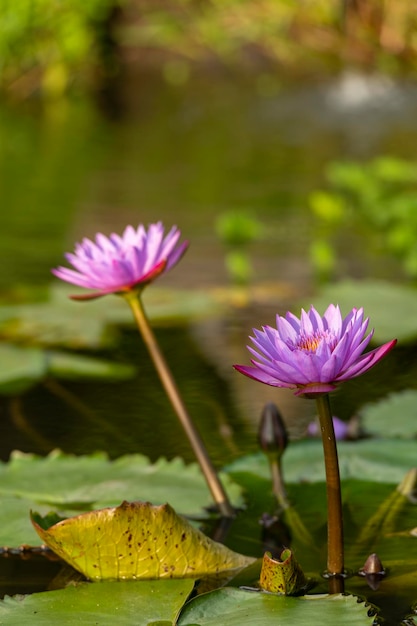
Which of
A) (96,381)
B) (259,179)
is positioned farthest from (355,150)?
(96,381)

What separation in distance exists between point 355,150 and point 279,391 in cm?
262

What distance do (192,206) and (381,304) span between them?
1.31 metres

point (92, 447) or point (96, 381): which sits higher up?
point (96, 381)

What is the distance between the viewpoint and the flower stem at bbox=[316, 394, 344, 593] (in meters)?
0.81

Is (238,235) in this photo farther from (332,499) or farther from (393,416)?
(332,499)

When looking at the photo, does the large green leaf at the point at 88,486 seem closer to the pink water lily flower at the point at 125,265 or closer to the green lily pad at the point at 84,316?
the pink water lily flower at the point at 125,265

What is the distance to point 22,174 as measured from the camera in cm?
371

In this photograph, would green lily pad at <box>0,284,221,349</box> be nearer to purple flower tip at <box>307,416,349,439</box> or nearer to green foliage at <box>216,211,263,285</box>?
green foliage at <box>216,211,263,285</box>

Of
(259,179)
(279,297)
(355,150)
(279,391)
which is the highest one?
(355,150)

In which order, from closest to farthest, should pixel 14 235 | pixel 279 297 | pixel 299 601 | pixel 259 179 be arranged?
pixel 299 601
pixel 279 297
pixel 14 235
pixel 259 179

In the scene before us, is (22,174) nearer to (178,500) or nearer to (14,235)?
(14,235)

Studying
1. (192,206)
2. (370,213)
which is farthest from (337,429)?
(192,206)

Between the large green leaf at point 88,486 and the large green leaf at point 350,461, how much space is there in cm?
7

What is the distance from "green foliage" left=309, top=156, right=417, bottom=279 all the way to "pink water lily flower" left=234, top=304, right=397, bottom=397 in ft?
4.91
